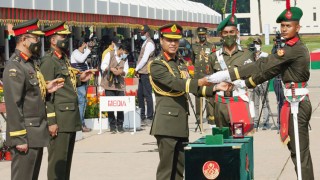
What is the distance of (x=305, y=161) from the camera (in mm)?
9938

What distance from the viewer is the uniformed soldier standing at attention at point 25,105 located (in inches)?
350

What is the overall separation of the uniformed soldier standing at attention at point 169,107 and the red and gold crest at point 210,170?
0.64 metres

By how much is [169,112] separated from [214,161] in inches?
38.2

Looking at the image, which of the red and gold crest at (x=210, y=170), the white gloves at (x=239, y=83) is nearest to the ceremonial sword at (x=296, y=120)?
the white gloves at (x=239, y=83)

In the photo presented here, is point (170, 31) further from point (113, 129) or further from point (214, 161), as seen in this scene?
point (113, 129)

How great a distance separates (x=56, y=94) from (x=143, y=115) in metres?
9.53

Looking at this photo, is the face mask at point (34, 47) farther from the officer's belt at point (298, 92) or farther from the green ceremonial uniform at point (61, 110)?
the officer's belt at point (298, 92)

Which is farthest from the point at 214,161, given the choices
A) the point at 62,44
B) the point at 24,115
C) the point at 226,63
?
the point at 226,63

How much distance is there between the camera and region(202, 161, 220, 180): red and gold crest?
923 centimetres

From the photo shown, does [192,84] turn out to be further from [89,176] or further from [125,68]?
[125,68]

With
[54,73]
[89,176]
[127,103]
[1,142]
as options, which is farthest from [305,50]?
[127,103]

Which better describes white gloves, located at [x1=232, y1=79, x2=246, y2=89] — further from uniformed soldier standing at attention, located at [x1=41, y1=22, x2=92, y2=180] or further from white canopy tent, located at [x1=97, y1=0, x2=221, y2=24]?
white canopy tent, located at [x1=97, y1=0, x2=221, y2=24]

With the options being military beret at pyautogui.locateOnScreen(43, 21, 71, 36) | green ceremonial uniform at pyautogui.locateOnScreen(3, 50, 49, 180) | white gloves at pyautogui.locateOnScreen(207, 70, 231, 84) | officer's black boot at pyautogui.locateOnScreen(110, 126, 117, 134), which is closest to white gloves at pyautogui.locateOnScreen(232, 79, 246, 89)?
white gloves at pyautogui.locateOnScreen(207, 70, 231, 84)

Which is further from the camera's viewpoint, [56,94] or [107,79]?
[107,79]
